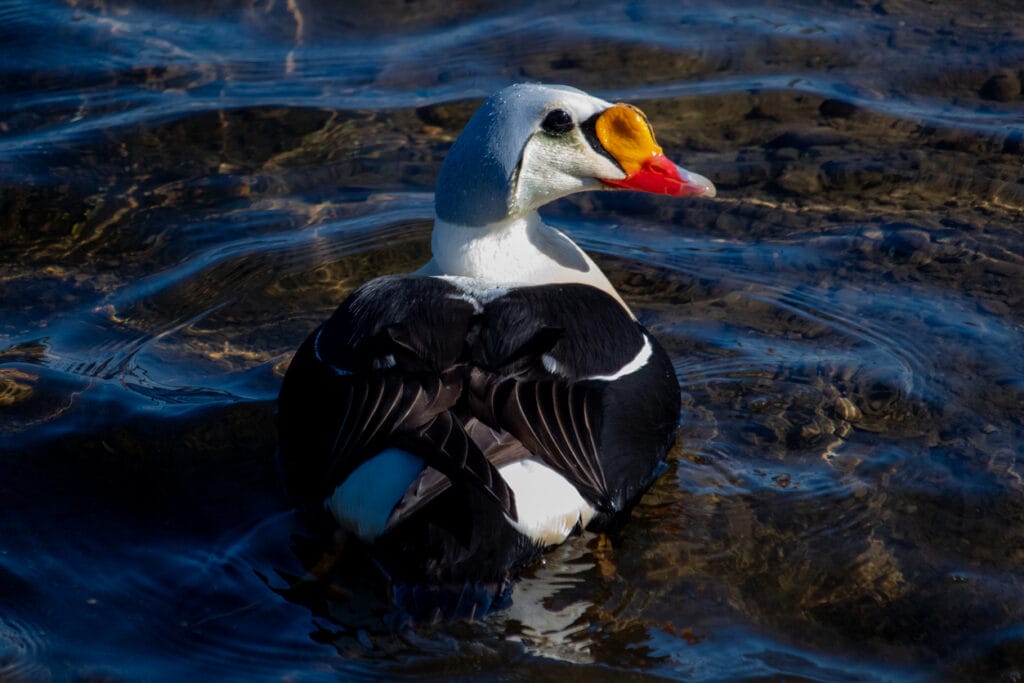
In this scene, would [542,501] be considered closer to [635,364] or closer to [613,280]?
[635,364]

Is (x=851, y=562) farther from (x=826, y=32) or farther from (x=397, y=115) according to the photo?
(x=826, y=32)

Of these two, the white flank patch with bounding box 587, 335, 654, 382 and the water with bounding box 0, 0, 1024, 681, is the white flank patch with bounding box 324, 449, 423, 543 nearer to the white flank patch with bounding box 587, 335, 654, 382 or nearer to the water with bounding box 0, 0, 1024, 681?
the water with bounding box 0, 0, 1024, 681

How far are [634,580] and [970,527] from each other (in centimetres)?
87

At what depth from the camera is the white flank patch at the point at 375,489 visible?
3.01 metres

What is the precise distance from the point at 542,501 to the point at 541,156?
944 millimetres

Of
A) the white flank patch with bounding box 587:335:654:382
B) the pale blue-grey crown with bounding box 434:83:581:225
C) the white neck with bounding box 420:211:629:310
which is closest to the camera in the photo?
the white flank patch with bounding box 587:335:654:382

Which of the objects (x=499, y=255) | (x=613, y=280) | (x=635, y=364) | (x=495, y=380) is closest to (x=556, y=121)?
(x=499, y=255)

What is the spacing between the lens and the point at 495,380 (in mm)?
3084

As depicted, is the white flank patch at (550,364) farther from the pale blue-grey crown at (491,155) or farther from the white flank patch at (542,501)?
the pale blue-grey crown at (491,155)

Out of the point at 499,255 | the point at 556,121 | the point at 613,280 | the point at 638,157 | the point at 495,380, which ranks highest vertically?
the point at 556,121

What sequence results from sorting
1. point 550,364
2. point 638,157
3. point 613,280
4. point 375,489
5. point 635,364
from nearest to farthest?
point 375,489 < point 550,364 < point 635,364 < point 638,157 < point 613,280

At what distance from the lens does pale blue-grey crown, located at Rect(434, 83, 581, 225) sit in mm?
3430

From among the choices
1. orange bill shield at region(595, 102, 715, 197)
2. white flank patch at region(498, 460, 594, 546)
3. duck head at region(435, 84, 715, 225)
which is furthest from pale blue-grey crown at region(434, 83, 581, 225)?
white flank patch at region(498, 460, 594, 546)

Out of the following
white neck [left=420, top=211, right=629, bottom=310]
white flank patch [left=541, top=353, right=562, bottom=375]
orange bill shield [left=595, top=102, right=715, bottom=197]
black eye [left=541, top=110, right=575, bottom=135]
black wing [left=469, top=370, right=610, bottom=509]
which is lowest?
black wing [left=469, top=370, right=610, bottom=509]
